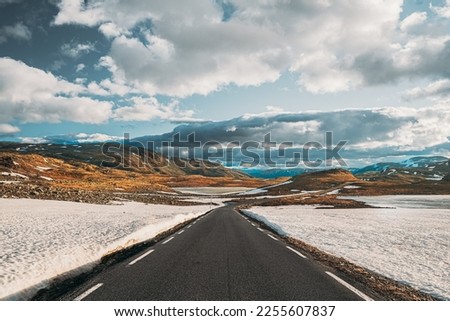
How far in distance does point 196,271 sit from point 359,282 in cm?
445

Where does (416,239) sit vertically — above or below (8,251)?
below

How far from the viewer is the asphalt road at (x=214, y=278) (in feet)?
25.2

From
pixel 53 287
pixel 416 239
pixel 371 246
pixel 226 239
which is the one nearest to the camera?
pixel 53 287

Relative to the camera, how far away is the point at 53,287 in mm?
8508

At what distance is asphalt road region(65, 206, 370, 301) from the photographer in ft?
25.2

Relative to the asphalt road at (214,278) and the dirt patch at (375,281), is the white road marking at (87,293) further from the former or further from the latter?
the dirt patch at (375,281)

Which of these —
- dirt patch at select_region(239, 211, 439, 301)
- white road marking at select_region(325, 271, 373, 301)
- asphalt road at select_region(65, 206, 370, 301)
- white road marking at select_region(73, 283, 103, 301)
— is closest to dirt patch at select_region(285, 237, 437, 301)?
dirt patch at select_region(239, 211, 439, 301)

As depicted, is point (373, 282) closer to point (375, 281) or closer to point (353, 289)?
point (375, 281)

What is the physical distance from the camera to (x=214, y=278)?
9094 millimetres

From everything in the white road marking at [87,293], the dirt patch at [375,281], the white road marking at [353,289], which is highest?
the white road marking at [87,293]

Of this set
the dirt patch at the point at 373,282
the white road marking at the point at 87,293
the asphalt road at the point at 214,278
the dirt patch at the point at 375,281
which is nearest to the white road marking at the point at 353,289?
the asphalt road at the point at 214,278
